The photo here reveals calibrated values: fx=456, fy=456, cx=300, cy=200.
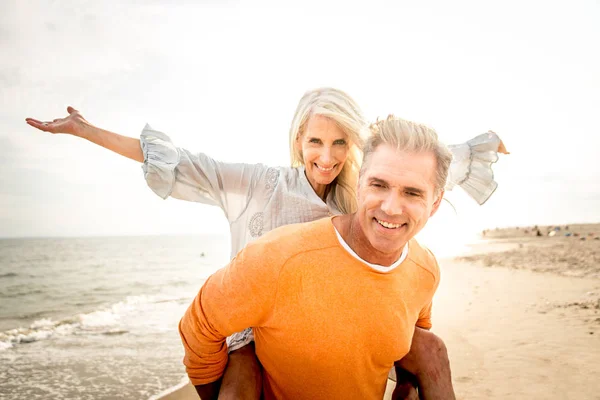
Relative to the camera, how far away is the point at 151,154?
2.96m

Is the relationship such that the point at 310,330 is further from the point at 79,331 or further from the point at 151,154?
the point at 79,331

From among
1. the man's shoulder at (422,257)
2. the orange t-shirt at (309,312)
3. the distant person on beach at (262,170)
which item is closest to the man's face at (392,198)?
the orange t-shirt at (309,312)

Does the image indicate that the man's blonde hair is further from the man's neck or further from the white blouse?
the white blouse

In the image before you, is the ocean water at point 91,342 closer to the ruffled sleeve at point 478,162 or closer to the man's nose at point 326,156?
the man's nose at point 326,156

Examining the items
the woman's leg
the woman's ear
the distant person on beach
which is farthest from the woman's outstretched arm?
the woman's leg

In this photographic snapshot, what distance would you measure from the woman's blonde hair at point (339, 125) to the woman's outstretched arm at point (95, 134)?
1.10 meters

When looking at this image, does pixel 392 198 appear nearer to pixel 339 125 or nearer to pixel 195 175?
pixel 339 125

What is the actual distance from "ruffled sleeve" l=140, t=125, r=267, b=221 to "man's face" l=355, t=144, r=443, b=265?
118 cm

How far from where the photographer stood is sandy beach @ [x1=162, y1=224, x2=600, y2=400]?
3809mm

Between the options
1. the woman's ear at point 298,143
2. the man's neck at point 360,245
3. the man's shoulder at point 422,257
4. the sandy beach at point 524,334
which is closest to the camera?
the man's neck at point 360,245

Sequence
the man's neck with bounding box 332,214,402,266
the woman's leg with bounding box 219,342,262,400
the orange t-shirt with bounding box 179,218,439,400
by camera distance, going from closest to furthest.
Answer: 1. the orange t-shirt with bounding box 179,218,439,400
2. the man's neck with bounding box 332,214,402,266
3. the woman's leg with bounding box 219,342,262,400

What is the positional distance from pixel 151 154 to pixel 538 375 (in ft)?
12.1

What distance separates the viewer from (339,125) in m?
3.04

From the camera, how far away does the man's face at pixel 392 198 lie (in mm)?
2102
